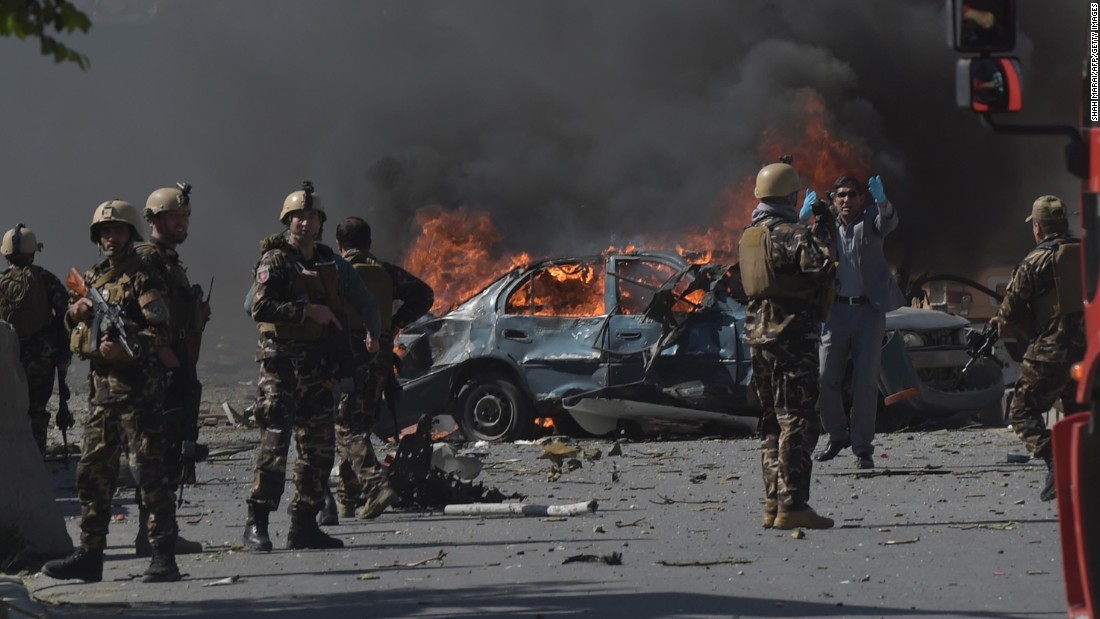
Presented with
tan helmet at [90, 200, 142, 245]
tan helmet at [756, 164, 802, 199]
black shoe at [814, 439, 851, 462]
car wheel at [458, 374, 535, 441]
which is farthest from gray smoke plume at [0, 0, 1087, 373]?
tan helmet at [90, 200, 142, 245]

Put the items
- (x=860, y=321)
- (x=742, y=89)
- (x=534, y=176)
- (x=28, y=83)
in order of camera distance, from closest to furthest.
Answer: (x=860, y=321)
(x=742, y=89)
(x=534, y=176)
(x=28, y=83)

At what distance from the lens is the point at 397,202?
28375 millimetres

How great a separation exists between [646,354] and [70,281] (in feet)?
23.7

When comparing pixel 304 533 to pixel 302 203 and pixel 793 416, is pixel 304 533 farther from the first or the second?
pixel 793 416

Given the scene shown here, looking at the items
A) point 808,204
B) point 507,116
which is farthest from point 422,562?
point 507,116

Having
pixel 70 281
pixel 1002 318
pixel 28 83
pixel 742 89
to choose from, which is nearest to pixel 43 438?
pixel 70 281

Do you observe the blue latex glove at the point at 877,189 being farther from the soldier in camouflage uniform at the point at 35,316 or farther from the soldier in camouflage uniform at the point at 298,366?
the soldier in camouflage uniform at the point at 35,316

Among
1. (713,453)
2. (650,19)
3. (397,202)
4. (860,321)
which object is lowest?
(713,453)

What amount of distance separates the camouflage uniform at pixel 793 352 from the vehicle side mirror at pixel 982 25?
389cm

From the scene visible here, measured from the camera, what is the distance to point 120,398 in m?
7.48

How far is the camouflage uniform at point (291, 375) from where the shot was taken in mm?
8438

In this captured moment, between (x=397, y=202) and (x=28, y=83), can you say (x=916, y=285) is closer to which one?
(x=397, y=202)

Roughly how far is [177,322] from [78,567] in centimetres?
118

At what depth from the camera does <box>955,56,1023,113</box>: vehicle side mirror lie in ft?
14.7
